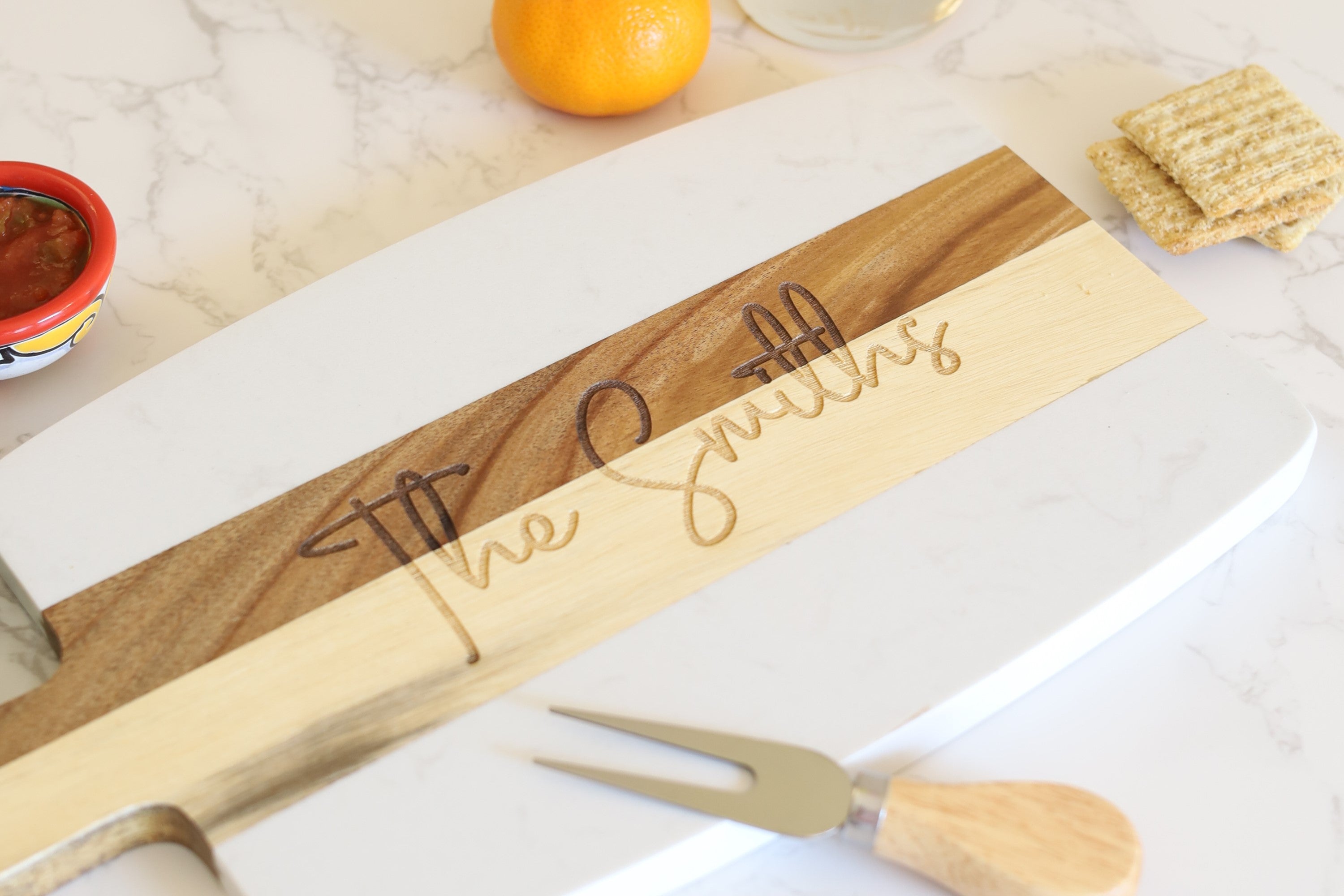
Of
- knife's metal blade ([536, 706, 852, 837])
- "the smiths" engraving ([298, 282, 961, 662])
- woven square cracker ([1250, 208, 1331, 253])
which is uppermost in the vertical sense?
"the smiths" engraving ([298, 282, 961, 662])

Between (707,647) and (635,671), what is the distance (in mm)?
52

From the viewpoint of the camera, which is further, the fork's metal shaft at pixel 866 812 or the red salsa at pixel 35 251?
the red salsa at pixel 35 251

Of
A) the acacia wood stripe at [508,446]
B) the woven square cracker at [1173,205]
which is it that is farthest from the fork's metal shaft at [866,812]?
the woven square cracker at [1173,205]

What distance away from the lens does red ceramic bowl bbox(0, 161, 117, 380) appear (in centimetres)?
81

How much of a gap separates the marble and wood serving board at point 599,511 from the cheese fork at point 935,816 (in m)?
0.02

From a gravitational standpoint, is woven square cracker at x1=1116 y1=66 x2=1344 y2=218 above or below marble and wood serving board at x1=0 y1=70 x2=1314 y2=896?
above

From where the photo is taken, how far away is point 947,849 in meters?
0.68

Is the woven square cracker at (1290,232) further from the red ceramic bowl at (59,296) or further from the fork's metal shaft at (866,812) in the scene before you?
the red ceramic bowl at (59,296)

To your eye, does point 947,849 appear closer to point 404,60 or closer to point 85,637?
point 85,637

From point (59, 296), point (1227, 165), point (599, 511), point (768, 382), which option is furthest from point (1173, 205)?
point (59, 296)

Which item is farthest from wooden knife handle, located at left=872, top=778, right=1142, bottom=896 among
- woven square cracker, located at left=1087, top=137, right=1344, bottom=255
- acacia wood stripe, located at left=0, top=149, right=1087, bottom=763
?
woven square cracker, located at left=1087, top=137, right=1344, bottom=255

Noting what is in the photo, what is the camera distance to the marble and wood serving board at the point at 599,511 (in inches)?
27.5

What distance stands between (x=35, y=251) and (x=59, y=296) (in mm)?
53

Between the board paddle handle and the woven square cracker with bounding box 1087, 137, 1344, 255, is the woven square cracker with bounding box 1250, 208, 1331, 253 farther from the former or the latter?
the board paddle handle
